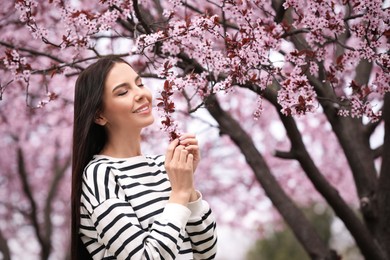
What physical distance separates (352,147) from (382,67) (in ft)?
4.14

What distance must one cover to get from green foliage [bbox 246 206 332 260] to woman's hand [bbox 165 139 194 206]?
16.0 metres

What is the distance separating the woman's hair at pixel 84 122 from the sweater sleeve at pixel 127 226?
0.13 meters

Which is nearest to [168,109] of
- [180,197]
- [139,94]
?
[139,94]

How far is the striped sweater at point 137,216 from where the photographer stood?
2096mm

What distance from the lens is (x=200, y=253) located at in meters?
2.40

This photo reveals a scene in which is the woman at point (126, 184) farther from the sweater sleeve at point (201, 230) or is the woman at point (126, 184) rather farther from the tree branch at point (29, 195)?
the tree branch at point (29, 195)

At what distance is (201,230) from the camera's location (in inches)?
92.1

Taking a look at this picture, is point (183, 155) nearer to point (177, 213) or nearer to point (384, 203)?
point (177, 213)

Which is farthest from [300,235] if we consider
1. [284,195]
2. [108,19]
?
[108,19]

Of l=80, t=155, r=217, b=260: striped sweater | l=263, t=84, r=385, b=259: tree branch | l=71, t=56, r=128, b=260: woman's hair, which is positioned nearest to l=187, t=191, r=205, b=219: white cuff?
l=80, t=155, r=217, b=260: striped sweater

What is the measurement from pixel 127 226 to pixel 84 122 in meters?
0.47

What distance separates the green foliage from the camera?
18047 mm

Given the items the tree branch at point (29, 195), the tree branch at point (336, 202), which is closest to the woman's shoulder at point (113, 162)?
the tree branch at point (336, 202)

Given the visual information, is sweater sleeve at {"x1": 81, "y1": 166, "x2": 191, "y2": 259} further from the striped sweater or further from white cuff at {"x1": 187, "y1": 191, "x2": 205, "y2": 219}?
white cuff at {"x1": 187, "y1": 191, "x2": 205, "y2": 219}
